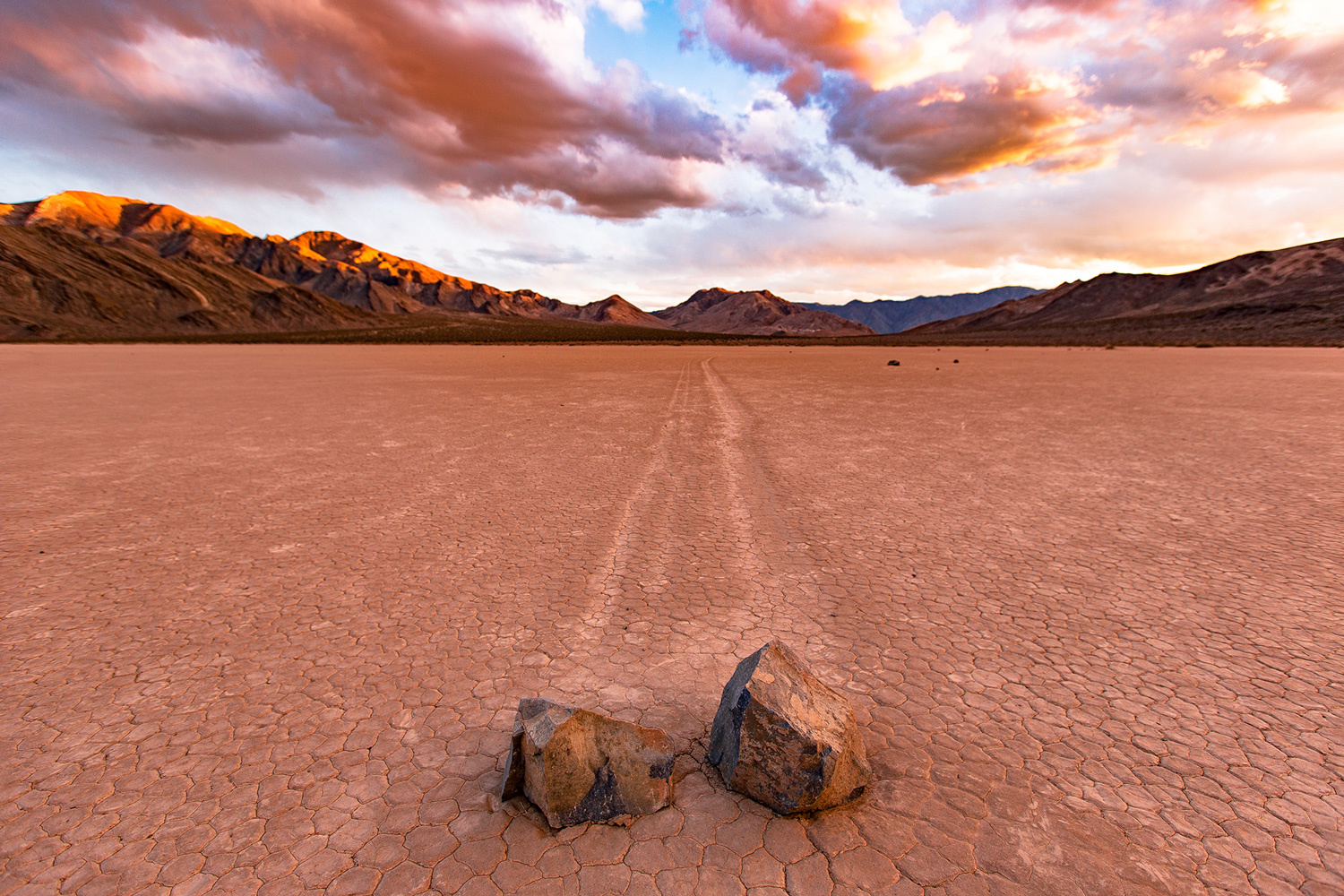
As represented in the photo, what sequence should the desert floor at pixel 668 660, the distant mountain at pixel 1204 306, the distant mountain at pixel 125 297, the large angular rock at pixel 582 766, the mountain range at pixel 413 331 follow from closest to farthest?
the desert floor at pixel 668 660
the large angular rock at pixel 582 766
the distant mountain at pixel 1204 306
the mountain range at pixel 413 331
the distant mountain at pixel 125 297

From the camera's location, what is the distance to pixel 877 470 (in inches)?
344

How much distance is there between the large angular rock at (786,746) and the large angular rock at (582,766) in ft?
1.10

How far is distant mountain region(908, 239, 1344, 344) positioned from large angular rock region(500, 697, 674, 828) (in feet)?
267

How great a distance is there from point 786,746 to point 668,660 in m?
1.30

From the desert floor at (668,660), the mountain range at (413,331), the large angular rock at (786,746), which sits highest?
the mountain range at (413,331)

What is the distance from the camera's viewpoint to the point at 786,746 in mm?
2604

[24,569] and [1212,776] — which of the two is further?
[24,569]

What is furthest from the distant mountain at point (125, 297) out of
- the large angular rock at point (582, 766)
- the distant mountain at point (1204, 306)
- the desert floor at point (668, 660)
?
the distant mountain at point (1204, 306)

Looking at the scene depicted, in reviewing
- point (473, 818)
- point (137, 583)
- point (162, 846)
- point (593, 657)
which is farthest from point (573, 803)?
point (137, 583)

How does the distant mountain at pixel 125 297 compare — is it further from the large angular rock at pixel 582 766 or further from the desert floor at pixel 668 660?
the large angular rock at pixel 582 766

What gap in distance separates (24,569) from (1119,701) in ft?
27.1

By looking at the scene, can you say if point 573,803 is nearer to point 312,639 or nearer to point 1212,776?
point 312,639

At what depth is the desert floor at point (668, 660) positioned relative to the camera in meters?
2.41

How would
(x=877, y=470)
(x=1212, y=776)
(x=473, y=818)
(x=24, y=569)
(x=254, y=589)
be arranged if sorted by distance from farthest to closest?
(x=877, y=470), (x=24, y=569), (x=254, y=589), (x=1212, y=776), (x=473, y=818)
